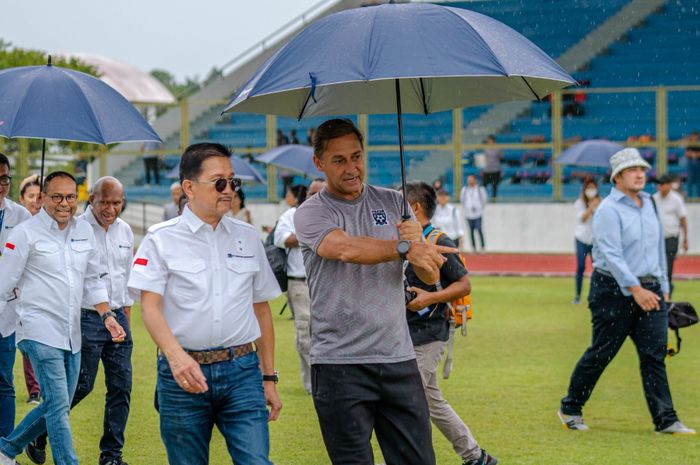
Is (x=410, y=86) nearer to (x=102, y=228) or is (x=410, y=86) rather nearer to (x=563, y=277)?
(x=102, y=228)

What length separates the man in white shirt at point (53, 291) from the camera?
6.48 meters

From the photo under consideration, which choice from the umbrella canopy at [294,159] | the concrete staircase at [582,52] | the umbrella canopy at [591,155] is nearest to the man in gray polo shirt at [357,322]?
the umbrella canopy at [294,159]

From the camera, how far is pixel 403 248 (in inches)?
189

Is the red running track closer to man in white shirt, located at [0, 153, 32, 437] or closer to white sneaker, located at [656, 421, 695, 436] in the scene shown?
white sneaker, located at [656, 421, 695, 436]

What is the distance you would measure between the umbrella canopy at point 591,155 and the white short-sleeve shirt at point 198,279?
16.9 meters

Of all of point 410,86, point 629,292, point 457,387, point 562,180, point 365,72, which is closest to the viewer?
point 365,72

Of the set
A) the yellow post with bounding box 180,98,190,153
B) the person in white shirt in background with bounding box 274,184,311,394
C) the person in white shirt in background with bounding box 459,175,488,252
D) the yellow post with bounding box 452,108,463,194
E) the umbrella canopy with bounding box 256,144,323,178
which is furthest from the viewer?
the yellow post with bounding box 180,98,190,153

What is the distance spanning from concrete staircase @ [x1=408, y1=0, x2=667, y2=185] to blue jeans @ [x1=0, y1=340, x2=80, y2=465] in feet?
83.6

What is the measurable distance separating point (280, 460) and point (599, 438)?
215 cm

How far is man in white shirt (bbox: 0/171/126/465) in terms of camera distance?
6484mm

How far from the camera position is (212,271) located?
193 inches

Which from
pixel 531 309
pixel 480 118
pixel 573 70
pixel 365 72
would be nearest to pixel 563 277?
pixel 531 309

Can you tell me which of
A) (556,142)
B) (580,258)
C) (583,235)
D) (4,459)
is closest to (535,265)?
(556,142)

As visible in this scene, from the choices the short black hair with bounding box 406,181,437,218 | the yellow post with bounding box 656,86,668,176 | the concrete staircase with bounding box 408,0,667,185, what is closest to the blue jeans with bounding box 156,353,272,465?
the short black hair with bounding box 406,181,437,218
